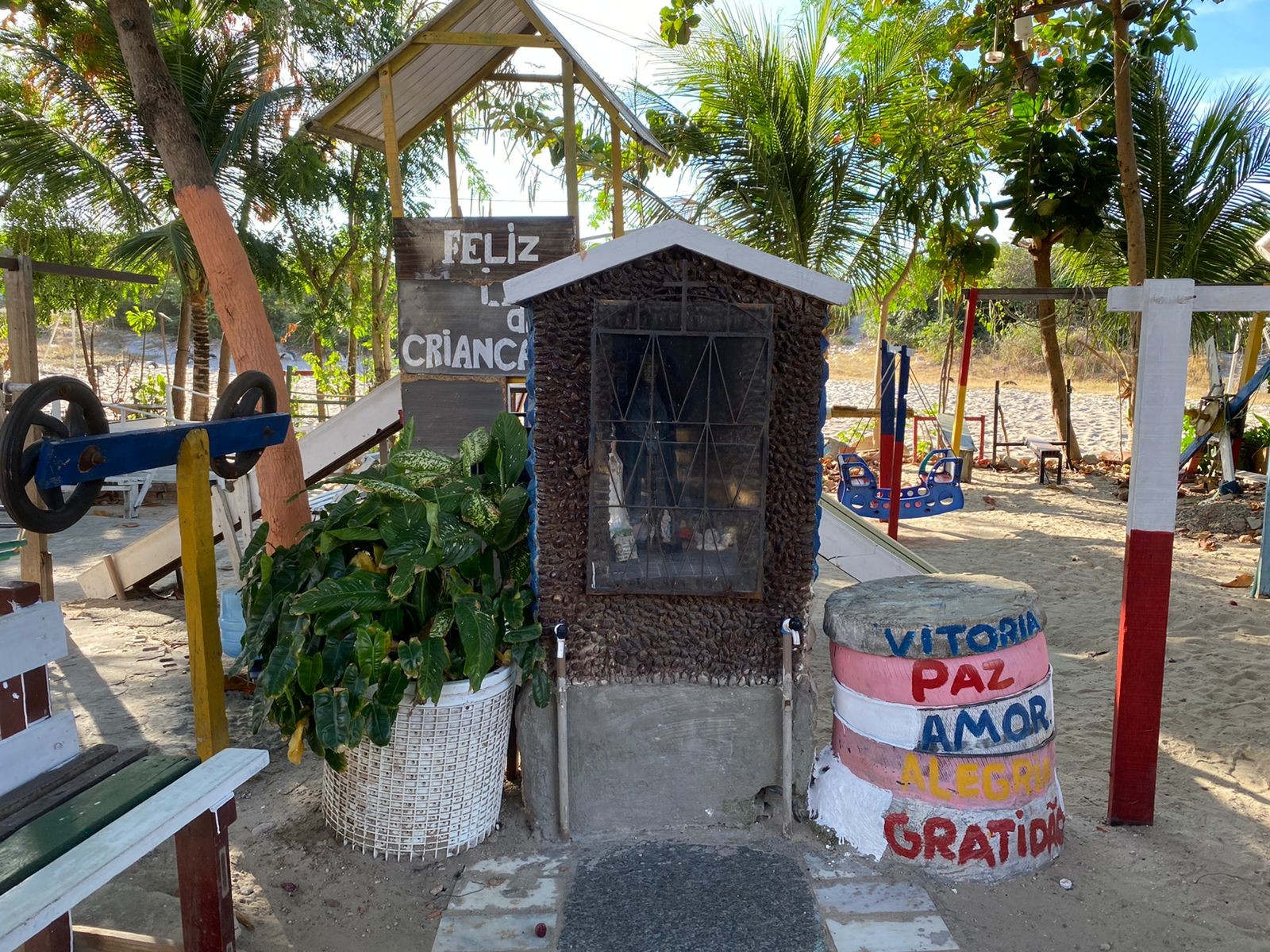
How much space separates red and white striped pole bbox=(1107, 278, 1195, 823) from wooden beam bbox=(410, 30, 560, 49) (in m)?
3.40

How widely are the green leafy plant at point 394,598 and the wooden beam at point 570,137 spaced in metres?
2.24

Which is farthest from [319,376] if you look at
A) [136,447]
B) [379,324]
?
[136,447]

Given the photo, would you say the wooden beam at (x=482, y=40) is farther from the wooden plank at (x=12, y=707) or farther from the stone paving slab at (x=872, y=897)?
the stone paving slab at (x=872, y=897)

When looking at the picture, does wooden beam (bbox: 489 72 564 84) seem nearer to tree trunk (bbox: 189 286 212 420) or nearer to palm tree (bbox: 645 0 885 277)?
palm tree (bbox: 645 0 885 277)

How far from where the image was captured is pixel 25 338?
5.44m

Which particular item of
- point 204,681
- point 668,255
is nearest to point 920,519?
point 668,255

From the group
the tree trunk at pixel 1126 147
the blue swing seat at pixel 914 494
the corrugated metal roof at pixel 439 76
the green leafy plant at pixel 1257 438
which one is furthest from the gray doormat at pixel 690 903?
the green leafy plant at pixel 1257 438

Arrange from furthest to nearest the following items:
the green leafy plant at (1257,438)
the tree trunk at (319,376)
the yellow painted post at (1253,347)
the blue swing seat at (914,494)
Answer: the tree trunk at (319,376), the green leafy plant at (1257,438), the yellow painted post at (1253,347), the blue swing seat at (914,494)

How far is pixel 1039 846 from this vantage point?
345cm

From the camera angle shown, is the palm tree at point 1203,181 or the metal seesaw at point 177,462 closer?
the metal seesaw at point 177,462

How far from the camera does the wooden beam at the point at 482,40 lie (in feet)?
16.9

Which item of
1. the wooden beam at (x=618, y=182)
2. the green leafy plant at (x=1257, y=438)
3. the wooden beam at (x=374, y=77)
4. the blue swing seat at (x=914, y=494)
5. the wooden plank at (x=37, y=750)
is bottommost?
the blue swing seat at (x=914, y=494)

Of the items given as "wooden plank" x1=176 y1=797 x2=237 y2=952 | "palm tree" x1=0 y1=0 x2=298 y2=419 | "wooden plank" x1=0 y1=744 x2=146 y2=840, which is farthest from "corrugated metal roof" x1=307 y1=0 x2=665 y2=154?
"palm tree" x1=0 y1=0 x2=298 y2=419

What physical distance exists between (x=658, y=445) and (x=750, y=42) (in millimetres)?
8008
